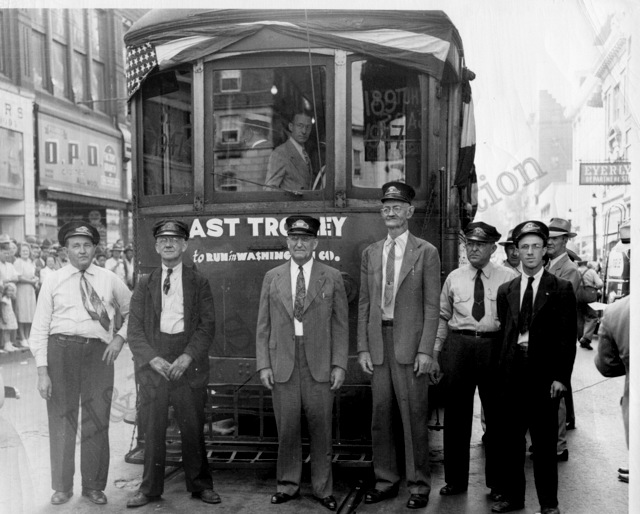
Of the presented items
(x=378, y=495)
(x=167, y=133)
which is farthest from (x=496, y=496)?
(x=167, y=133)

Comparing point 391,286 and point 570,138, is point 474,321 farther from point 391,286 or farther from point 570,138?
point 570,138

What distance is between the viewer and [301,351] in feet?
15.0

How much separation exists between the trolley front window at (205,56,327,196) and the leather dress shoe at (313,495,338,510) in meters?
2.15

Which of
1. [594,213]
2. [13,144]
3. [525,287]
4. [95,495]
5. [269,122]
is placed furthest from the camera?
[13,144]

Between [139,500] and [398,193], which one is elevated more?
[398,193]

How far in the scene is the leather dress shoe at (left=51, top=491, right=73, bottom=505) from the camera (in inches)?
178

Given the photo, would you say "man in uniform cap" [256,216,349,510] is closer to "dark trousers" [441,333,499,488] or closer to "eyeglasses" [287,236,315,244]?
"eyeglasses" [287,236,315,244]

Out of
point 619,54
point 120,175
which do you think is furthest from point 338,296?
point 120,175

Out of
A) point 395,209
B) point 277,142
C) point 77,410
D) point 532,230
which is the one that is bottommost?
point 77,410

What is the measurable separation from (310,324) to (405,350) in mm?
654

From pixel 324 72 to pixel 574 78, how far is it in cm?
173

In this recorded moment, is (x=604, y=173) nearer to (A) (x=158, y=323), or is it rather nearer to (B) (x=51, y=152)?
(A) (x=158, y=323)

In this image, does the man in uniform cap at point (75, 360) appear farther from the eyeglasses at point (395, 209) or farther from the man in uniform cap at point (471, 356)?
the man in uniform cap at point (471, 356)

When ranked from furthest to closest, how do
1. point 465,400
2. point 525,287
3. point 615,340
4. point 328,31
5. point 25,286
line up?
point 25,286 → point 328,31 → point 465,400 → point 525,287 → point 615,340
